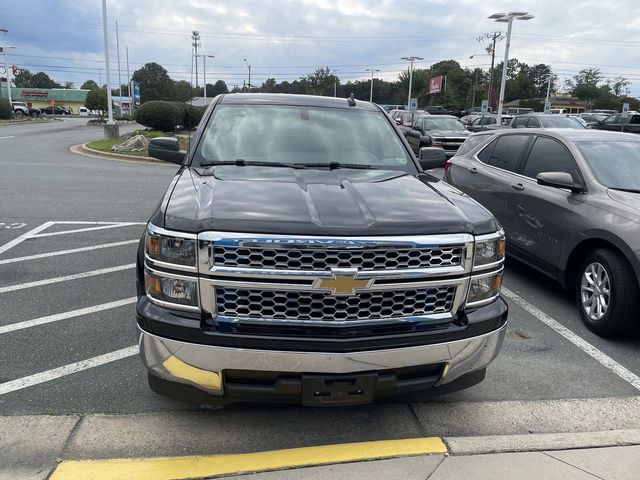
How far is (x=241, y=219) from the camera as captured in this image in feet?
8.30

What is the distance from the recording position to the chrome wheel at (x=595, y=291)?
4473 millimetres

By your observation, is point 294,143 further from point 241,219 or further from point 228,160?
point 241,219

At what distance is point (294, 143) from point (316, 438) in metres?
2.11

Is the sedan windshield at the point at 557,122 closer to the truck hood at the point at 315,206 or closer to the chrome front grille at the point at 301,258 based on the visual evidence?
the truck hood at the point at 315,206

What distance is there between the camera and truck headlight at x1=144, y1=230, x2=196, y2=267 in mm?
2498

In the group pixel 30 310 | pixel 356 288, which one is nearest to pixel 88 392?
pixel 30 310

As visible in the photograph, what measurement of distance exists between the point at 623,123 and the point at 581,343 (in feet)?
85.4

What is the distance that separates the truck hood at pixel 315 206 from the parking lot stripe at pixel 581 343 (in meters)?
1.93

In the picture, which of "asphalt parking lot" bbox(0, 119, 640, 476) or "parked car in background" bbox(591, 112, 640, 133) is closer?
"asphalt parking lot" bbox(0, 119, 640, 476)

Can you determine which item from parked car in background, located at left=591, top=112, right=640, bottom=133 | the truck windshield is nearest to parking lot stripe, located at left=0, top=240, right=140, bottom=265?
the truck windshield

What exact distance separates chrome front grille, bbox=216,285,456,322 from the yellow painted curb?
0.81m

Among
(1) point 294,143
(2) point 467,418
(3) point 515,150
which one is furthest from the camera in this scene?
Result: (3) point 515,150

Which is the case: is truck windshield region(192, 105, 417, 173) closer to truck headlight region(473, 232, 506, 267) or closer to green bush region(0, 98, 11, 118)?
truck headlight region(473, 232, 506, 267)

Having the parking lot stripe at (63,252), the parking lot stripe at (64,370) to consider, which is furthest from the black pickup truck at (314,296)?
the parking lot stripe at (63,252)
